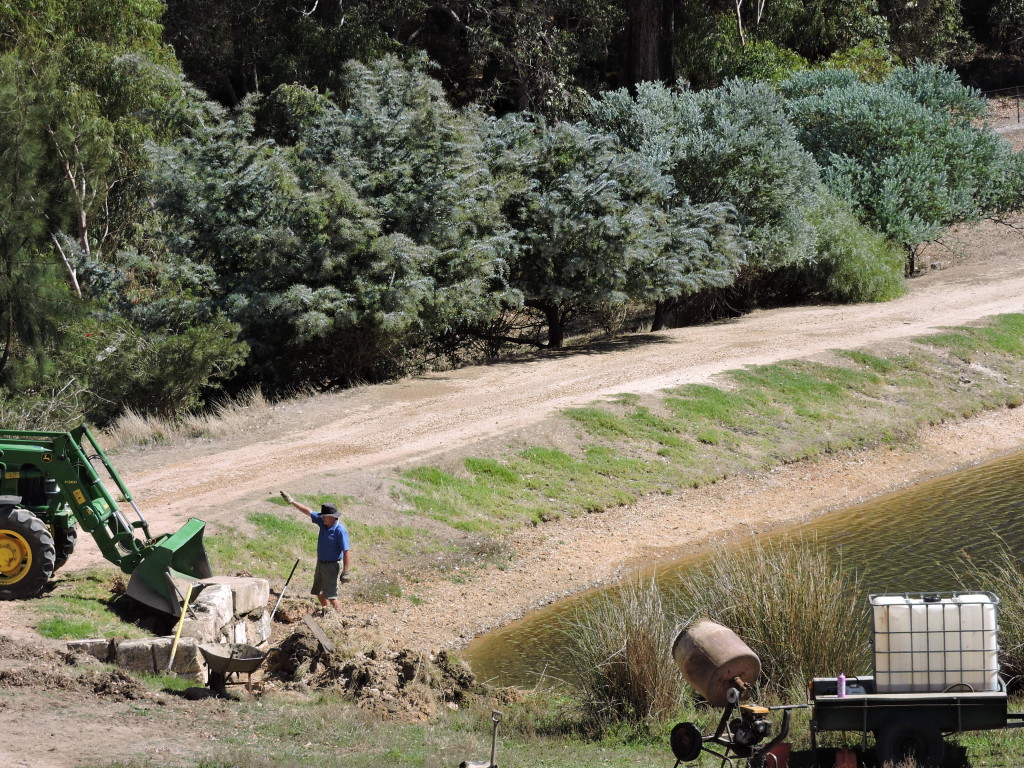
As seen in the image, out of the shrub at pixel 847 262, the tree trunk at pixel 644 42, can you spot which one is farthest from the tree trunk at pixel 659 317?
the tree trunk at pixel 644 42

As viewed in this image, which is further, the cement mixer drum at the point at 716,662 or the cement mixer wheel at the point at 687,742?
the cement mixer drum at the point at 716,662

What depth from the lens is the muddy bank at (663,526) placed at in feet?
51.6

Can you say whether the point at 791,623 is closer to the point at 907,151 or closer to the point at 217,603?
the point at 217,603

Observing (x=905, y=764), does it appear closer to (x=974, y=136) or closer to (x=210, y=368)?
(x=210, y=368)

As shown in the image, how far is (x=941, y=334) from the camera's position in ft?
96.4

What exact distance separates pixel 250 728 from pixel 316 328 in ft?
46.0

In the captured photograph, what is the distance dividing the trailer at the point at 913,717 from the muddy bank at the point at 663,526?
19.4ft

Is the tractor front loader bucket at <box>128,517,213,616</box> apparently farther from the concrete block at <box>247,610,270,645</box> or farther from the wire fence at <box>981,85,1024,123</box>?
the wire fence at <box>981,85,1024,123</box>


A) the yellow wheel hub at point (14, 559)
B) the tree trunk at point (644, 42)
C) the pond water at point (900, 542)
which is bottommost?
the pond water at point (900, 542)

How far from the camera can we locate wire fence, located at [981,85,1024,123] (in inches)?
2192

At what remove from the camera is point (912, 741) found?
913 centimetres

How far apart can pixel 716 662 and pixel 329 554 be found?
6488mm

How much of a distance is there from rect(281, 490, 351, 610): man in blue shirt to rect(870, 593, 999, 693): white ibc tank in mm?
7015

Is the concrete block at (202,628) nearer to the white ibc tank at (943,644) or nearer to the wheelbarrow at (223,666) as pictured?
the wheelbarrow at (223,666)
